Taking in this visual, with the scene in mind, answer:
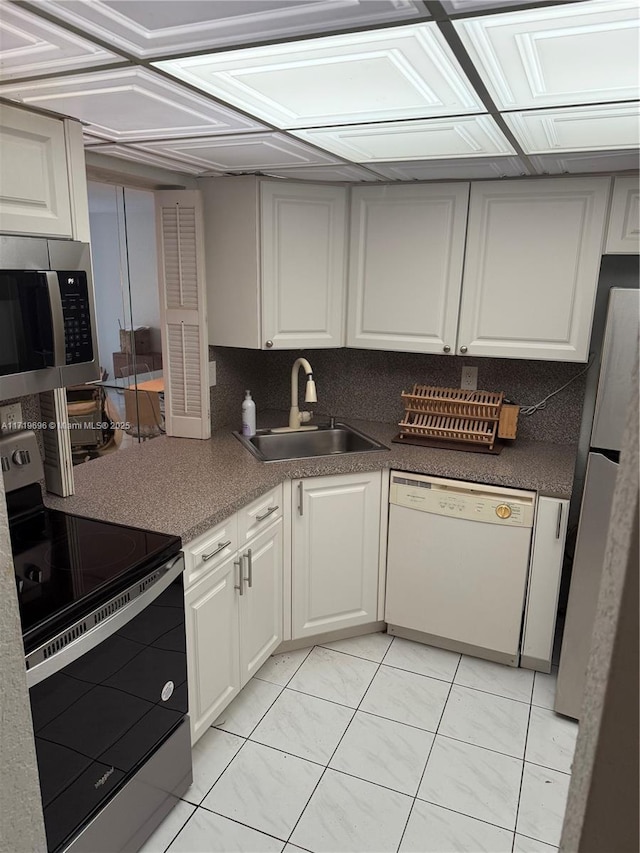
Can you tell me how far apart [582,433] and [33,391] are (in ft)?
7.61

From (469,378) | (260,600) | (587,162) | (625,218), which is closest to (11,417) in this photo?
(260,600)

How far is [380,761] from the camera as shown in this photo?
2.13 meters

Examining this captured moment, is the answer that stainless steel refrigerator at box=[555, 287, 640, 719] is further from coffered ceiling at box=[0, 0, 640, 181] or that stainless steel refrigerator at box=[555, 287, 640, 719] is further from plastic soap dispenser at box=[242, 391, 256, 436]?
plastic soap dispenser at box=[242, 391, 256, 436]

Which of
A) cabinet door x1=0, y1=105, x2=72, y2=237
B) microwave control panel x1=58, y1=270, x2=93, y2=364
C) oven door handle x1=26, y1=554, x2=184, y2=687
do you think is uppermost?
cabinet door x1=0, y1=105, x2=72, y2=237

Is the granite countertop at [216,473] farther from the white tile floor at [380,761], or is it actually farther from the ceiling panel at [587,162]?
the ceiling panel at [587,162]

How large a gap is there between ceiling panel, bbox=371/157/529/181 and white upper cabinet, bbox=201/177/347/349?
Result: 395 millimetres

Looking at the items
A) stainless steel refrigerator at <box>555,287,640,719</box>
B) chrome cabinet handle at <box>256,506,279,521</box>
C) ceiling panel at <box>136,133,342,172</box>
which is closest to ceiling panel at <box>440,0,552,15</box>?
ceiling panel at <box>136,133,342,172</box>

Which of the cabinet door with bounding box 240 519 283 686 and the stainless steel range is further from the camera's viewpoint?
the cabinet door with bounding box 240 519 283 686

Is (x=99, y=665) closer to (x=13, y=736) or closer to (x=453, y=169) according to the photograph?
(x=13, y=736)

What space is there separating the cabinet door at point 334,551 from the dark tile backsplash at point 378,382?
687 mm

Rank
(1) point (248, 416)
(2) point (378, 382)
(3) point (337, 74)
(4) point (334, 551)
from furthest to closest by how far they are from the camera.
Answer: (2) point (378, 382) < (1) point (248, 416) < (4) point (334, 551) < (3) point (337, 74)

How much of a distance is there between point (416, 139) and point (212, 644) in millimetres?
1759

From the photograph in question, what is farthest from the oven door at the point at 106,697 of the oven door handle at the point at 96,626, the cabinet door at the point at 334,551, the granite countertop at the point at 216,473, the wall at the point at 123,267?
the wall at the point at 123,267

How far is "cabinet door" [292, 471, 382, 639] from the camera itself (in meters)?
2.56
